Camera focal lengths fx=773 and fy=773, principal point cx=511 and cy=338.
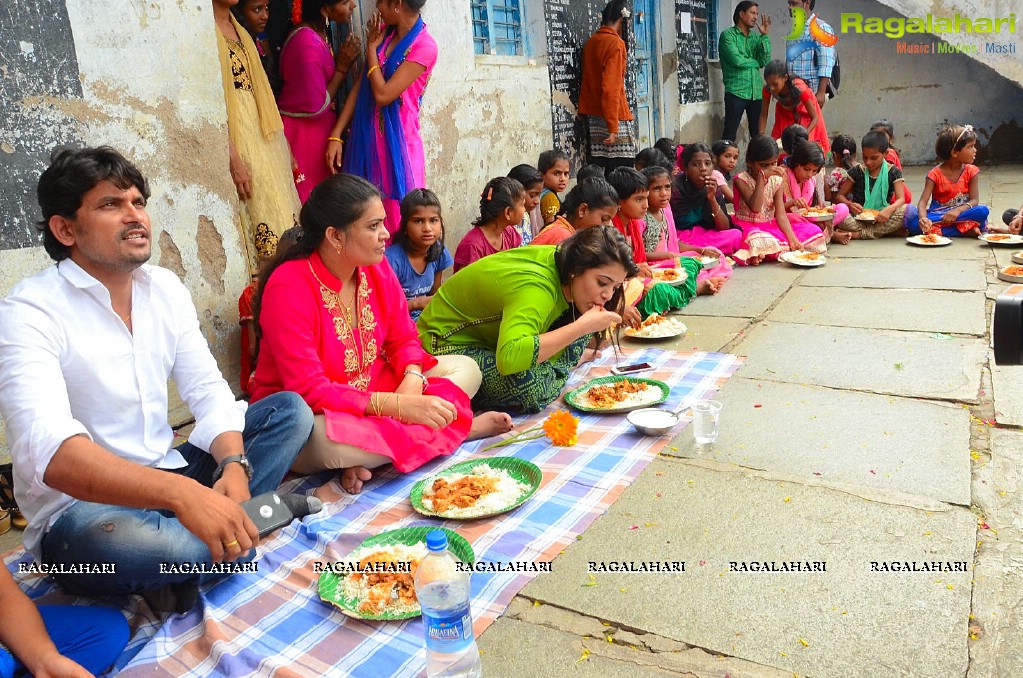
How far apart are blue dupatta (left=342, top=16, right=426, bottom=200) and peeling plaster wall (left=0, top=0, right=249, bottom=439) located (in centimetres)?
111

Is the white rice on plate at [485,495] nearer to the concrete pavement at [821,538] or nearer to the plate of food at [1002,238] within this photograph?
the concrete pavement at [821,538]

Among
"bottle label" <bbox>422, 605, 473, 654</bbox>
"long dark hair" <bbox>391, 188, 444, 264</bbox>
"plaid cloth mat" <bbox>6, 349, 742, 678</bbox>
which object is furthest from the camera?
"long dark hair" <bbox>391, 188, 444, 264</bbox>

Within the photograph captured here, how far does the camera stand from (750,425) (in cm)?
324

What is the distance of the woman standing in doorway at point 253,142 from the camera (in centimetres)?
394

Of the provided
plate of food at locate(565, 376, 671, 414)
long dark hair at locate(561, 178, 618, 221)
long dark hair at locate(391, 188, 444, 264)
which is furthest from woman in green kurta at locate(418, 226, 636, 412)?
long dark hair at locate(561, 178, 618, 221)

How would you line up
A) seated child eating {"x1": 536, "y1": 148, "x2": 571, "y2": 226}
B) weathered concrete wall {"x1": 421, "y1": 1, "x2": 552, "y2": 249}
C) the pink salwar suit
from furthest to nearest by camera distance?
seated child eating {"x1": 536, "y1": 148, "x2": 571, "y2": 226}
weathered concrete wall {"x1": 421, "y1": 1, "x2": 552, "y2": 249}
the pink salwar suit

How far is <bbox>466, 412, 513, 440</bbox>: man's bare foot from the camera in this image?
324 cm

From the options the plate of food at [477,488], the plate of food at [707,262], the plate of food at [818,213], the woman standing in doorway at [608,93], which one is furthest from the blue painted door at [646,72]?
the plate of food at [477,488]

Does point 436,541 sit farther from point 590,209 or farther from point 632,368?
point 590,209

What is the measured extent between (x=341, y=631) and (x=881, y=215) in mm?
6451

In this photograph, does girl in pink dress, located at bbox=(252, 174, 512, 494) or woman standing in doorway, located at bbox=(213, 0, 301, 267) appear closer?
girl in pink dress, located at bbox=(252, 174, 512, 494)

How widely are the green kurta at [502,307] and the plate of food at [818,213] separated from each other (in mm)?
4192

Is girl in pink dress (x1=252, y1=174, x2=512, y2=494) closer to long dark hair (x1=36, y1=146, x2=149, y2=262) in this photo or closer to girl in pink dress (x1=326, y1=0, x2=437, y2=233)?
long dark hair (x1=36, y1=146, x2=149, y2=262)

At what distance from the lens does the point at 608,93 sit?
23.6ft
